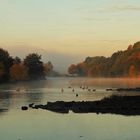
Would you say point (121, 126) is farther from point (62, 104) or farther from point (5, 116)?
point (62, 104)

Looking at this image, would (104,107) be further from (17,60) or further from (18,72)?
(17,60)

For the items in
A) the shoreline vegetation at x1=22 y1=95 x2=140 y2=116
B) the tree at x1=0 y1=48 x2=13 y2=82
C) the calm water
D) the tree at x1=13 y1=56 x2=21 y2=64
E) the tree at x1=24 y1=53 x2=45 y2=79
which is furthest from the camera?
the tree at x1=24 y1=53 x2=45 y2=79

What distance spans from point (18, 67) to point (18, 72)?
5.96 feet

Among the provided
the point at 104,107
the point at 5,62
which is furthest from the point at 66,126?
the point at 5,62

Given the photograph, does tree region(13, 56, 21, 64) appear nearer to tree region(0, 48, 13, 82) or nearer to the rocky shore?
tree region(0, 48, 13, 82)

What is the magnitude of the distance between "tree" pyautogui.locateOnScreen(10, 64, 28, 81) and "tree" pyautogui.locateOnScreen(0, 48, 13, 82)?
11.1 feet

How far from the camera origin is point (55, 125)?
41031mm

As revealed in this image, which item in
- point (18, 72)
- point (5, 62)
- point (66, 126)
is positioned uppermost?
point (5, 62)

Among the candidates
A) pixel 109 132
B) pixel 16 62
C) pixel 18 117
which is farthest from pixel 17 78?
pixel 109 132

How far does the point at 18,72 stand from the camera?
545 feet

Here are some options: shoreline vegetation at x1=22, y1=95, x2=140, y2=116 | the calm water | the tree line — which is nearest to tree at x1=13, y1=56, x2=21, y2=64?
the tree line

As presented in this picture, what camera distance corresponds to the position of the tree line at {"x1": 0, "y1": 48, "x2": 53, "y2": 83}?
15400cm

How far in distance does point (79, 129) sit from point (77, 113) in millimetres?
11036

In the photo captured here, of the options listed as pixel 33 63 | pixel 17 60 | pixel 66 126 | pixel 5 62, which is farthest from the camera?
pixel 33 63
